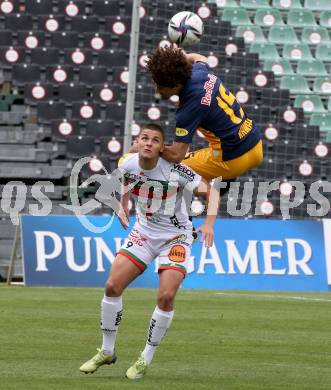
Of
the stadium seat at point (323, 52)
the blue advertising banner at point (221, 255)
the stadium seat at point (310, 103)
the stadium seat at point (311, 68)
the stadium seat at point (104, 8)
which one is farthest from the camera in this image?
the stadium seat at point (323, 52)

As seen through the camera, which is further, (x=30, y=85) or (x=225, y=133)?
(x=30, y=85)

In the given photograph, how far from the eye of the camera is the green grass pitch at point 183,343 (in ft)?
26.6

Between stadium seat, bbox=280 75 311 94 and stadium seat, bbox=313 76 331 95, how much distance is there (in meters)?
0.29

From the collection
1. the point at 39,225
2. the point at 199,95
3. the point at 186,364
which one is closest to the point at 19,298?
the point at 39,225

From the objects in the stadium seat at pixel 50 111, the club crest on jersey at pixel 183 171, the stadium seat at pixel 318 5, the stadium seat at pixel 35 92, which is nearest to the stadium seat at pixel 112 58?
the stadium seat at pixel 35 92

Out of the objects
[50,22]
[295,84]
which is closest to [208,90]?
[50,22]

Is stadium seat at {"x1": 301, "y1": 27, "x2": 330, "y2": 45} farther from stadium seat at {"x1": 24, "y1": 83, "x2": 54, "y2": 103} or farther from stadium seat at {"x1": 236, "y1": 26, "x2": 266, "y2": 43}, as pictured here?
stadium seat at {"x1": 24, "y1": 83, "x2": 54, "y2": 103}

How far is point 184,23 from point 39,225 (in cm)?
1041

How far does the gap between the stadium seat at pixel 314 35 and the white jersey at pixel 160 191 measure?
64.2 ft

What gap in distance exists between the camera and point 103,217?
62.3ft

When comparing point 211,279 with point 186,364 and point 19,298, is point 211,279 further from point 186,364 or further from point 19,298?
point 186,364

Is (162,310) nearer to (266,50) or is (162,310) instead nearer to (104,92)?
(104,92)

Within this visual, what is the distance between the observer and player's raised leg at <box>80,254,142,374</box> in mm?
8289

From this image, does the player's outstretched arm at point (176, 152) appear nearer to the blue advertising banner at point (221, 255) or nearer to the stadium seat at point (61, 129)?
the blue advertising banner at point (221, 255)
